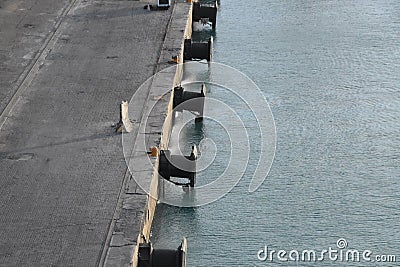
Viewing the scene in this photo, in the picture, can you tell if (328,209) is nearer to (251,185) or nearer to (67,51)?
(251,185)

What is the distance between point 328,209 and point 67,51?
27.9ft

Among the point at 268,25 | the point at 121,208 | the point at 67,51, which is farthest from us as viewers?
the point at 268,25

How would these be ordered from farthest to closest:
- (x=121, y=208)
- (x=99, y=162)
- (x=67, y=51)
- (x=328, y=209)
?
(x=67, y=51) < (x=328, y=209) < (x=99, y=162) < (x=121, y=208)

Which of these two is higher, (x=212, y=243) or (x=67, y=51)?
(x=67, y=51)

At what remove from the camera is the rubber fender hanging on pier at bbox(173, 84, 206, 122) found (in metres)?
21.1

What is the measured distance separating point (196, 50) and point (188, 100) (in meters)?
3.54

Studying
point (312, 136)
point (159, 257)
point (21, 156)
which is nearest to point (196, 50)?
point (312, 136)

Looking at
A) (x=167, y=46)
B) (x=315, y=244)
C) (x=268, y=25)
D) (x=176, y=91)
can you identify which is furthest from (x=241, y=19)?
(x=315, y=244)

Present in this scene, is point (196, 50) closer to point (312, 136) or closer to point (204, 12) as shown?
point (204, 12)

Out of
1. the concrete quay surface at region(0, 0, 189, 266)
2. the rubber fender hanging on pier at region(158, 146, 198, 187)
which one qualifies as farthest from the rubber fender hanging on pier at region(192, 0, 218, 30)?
the rubber fender hanging on pier at region(158, 146, 198, 187)

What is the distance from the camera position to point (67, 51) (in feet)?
73.9

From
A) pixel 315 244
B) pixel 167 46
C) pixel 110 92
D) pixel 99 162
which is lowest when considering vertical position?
pixel 315 244

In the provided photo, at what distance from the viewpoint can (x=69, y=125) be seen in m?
18.5

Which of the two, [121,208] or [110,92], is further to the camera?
[110,92]
